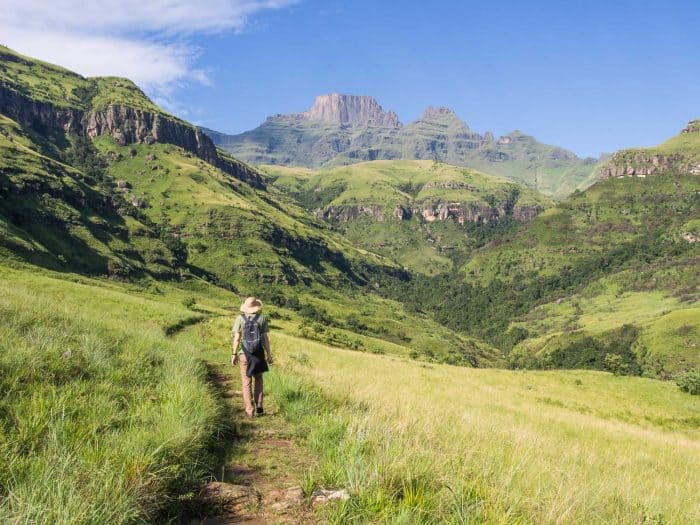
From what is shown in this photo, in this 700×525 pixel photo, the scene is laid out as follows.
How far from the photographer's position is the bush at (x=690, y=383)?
41.4 meters

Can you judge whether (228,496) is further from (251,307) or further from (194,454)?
(251,307)

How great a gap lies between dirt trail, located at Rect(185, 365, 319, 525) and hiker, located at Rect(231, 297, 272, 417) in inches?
29.1

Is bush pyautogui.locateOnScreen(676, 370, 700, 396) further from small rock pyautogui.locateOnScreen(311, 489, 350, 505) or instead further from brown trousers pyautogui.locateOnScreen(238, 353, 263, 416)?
small rock pyautogui.locateOnScreen(311, 489, 350, 505)

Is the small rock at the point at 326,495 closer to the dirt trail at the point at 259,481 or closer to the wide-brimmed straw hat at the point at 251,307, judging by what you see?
the dirt trail at the point at 259,481

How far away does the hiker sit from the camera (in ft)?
34.7

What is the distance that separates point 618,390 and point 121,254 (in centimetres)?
16637

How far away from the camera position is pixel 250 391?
1062 cm

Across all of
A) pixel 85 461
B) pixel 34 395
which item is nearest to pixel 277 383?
pixel 34 395

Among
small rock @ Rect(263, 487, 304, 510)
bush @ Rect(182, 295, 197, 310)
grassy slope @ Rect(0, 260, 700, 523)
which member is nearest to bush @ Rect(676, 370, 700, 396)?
grassy slope @ Rect(0, 260, 700, 523)

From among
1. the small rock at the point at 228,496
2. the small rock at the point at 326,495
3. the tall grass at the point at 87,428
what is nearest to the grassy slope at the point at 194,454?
the tall grass at the point at 87,428

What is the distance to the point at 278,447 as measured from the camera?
798cm

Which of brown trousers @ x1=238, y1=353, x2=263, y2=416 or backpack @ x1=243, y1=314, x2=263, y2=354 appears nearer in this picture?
brown trousers @ x1=238, y1=353, x2=263, y2=416

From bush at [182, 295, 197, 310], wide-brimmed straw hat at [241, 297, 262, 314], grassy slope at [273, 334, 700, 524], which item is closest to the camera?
grassy slope at [273, 334, 700, 524]

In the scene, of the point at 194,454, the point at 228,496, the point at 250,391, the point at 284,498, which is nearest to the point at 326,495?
the point at 284,498
